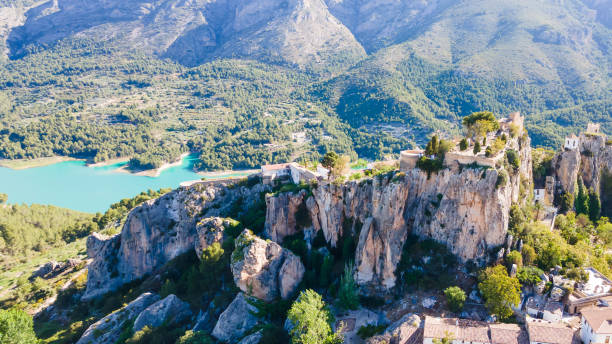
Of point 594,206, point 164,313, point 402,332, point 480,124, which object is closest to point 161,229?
point 164,313

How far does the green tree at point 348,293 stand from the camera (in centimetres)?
3259

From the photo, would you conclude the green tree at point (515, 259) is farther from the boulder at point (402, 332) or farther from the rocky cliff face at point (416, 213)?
the boulder at point (402, 332)

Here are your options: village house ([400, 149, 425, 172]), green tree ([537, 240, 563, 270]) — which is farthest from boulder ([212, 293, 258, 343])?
green tree ([537, 240, 563, 270])

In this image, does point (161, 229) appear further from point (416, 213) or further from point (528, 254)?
point (528, 254)

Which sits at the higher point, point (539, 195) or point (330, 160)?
point (330, 160)

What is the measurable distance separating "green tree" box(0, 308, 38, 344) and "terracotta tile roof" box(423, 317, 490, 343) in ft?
120

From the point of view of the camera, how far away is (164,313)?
38250 millimetres

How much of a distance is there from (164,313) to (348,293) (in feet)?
60.5

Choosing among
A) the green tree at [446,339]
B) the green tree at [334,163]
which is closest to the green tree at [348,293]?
the green tree at [446,339]

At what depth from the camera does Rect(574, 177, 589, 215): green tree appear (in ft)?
137

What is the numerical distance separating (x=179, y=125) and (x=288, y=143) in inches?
1843

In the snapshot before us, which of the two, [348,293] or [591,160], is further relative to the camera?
[591,160]

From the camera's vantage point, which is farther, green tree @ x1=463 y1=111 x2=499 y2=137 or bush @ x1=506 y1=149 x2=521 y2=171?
green tree @ x1=463 y1=111 x2=499 y2=137

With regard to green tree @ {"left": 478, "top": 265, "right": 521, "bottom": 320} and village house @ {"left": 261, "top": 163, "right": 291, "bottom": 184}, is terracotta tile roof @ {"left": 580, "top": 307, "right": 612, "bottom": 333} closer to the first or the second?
green tree @ {"left": 478, "top": 265, "right": 521, "bottom": 320}
